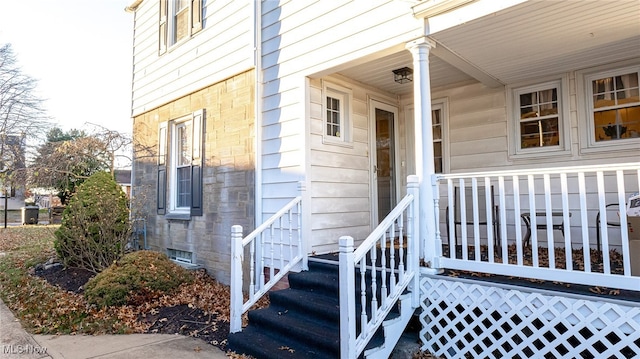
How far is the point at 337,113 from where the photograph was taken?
5.25 metres

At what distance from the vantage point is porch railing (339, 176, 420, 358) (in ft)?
9.39

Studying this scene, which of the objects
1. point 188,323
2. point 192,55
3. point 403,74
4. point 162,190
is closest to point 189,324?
point 188,323

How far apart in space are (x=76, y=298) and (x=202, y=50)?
14.2 ft

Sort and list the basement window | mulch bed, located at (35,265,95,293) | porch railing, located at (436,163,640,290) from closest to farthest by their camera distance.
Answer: porch railing, located at (436,163,640,290), mulch bed, located at (35,265,95,293), the basement window

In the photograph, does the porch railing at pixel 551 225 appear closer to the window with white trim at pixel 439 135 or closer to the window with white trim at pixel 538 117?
the window with white trim at pixel 439 135

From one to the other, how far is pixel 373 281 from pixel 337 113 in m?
2.80

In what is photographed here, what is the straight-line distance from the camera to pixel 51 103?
20.6 m

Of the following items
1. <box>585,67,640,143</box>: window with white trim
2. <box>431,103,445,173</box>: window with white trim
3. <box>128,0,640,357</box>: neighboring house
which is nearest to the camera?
<box>128,0,640,357</box>: neighboring house

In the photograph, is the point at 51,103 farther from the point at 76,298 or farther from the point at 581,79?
the point at 581,79

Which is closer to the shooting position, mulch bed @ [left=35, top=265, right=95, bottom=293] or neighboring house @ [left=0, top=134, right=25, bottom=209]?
mulch bed @ [left=35, top=265, right=95, bottom=293]

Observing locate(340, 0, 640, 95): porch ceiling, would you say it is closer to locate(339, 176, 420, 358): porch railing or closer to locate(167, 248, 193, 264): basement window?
locate(339, 176, 420, 358): porch railing

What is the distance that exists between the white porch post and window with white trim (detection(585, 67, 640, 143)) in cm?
228

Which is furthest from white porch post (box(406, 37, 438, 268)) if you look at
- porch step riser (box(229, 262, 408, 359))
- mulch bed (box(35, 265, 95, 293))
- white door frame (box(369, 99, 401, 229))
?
mulch bed (box(35, 265, 95, 293))

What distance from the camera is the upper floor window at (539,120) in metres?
4.66
